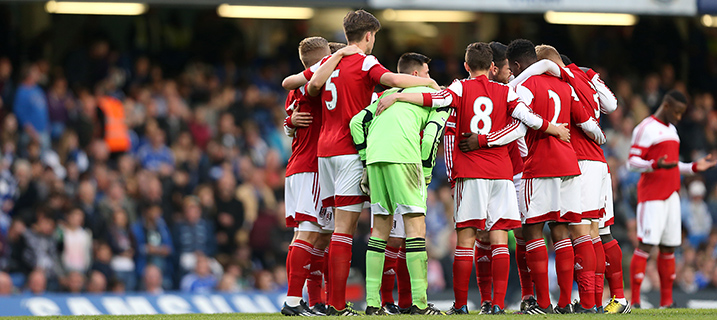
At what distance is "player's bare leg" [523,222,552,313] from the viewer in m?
7.95

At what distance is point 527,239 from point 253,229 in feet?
26.2

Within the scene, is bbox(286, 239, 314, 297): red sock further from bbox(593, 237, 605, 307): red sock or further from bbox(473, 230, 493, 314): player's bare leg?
bbox(593, 237, 605, 307): red sock

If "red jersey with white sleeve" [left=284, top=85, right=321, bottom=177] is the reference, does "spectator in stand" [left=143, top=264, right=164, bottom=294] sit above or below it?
below

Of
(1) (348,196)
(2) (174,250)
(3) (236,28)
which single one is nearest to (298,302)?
(1) (348,196)

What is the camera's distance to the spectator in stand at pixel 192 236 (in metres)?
14.6

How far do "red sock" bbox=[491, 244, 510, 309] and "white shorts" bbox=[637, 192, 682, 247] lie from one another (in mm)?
3985

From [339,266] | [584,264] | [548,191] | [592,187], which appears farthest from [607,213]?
[339,266]

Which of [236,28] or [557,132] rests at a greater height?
[236,28]

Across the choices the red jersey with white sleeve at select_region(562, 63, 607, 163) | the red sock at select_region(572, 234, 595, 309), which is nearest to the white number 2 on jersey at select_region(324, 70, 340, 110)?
the red jersey with white sleeve at select_region(562, 63, 607, 163)

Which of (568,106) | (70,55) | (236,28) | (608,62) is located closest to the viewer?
(568,106)

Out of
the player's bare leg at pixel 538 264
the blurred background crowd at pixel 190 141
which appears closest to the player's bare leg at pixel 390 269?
the player's bare leg at pixel 538 264

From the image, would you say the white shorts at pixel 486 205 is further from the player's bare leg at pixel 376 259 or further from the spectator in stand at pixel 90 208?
the spectator in stand at pixel 90 208

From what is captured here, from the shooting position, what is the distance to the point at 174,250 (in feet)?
48.1

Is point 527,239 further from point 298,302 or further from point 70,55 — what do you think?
point 70,55
